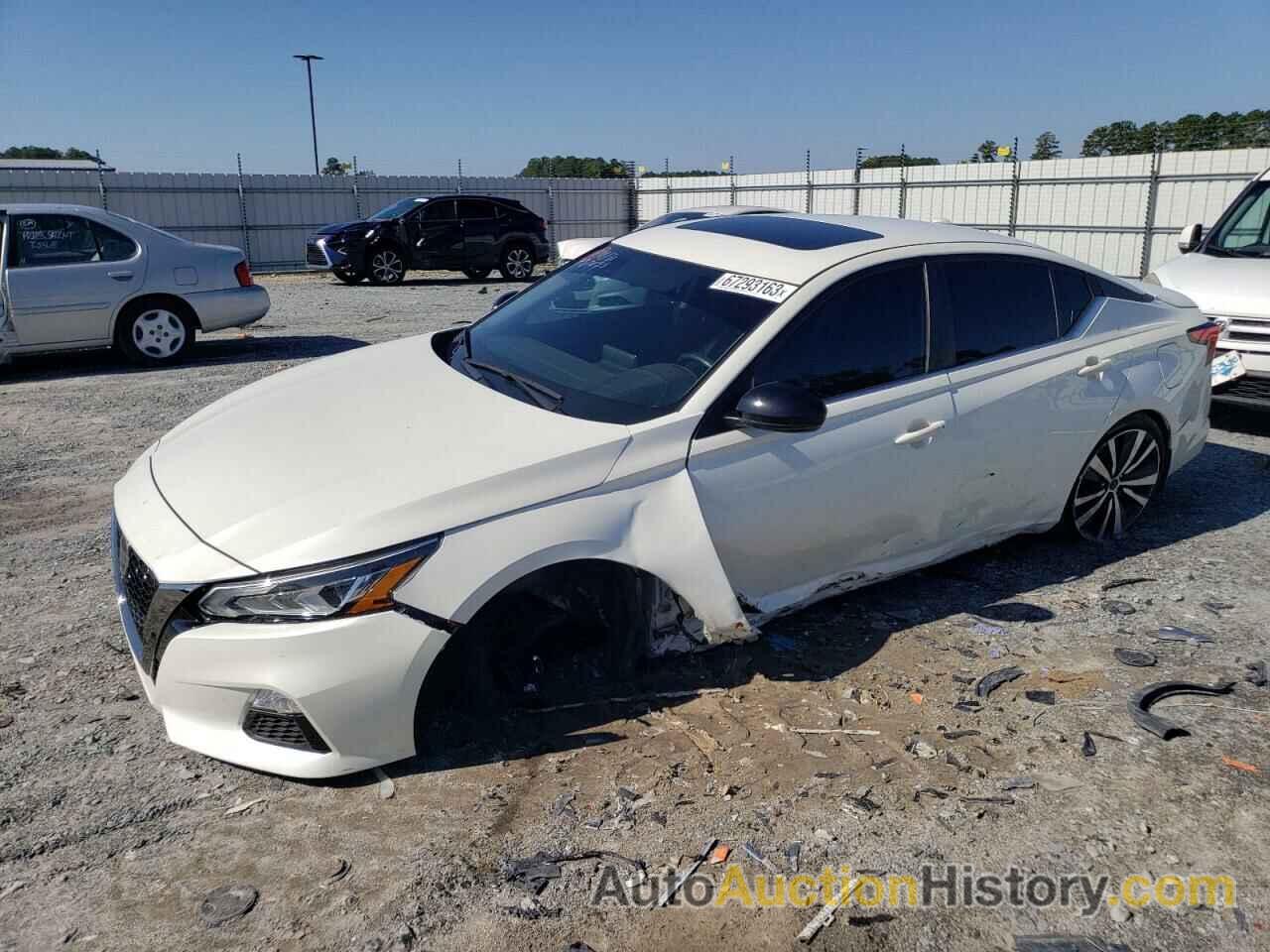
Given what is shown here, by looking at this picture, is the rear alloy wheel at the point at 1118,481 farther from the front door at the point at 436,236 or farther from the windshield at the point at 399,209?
the windshield at the point at 399,209

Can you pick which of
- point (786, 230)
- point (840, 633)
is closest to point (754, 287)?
point (786, 230)

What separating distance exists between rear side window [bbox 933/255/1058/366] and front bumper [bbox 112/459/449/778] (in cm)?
268

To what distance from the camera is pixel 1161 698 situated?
12.9ft

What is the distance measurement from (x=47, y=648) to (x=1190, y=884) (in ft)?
13.5

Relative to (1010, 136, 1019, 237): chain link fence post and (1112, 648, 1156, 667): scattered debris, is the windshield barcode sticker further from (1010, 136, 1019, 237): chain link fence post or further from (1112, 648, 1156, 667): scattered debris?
(1010, 136, 1019, 237): chain link fence post

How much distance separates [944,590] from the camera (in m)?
4.87

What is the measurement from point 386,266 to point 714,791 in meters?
19.4

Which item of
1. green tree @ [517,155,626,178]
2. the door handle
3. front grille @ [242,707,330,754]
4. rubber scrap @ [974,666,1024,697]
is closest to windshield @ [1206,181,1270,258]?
the door handle

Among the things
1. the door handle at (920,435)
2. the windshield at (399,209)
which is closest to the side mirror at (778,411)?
the door handle at (920,435)

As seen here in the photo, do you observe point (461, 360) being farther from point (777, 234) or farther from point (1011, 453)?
point (1011, 453)

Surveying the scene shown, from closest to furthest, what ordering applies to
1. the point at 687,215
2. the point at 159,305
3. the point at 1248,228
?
the point at 1248,228, the point at 159,305, the point at 687,215

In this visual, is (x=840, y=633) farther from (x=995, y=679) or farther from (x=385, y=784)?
(x=385, y=784)

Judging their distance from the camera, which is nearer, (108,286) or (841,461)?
(841,461)

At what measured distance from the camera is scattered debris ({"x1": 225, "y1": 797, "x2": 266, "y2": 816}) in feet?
10.3
